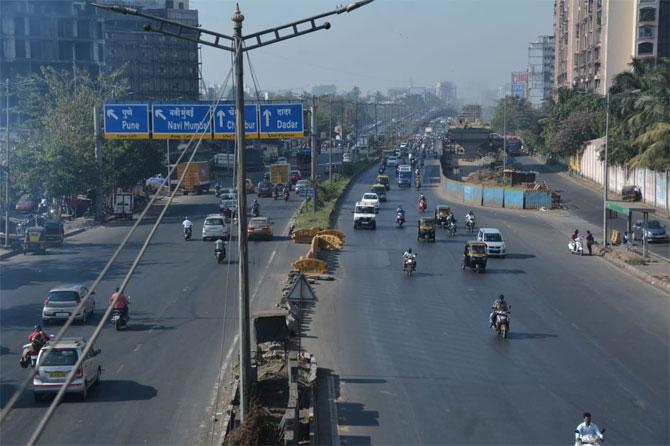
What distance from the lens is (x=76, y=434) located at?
15352 mm

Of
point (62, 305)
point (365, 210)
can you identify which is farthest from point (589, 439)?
point (365, 210)

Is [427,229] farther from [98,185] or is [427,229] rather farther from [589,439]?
[589,439]

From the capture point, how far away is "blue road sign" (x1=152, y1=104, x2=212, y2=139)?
3778 centimetres

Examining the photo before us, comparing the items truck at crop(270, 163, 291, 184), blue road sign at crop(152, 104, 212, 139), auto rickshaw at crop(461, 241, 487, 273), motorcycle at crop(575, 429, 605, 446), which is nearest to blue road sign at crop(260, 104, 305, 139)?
blue road sign at crop(152, 104, 212, 139)

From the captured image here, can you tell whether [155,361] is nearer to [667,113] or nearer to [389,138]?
[667,113]

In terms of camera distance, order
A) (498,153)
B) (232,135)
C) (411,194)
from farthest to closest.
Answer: (498,153) → (411,194) → (232,135)

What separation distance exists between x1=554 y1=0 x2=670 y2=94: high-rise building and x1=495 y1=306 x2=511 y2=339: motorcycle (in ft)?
208

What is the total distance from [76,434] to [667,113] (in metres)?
46.3

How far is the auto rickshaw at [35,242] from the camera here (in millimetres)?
40219

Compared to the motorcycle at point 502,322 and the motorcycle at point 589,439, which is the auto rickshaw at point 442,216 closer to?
the motorcycle at point 502,322

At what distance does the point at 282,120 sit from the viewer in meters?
37.0

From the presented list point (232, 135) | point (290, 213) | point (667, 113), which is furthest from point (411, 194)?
point (232, 135)

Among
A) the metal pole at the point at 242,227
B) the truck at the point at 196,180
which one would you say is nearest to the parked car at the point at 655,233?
the metal pole at the point at 242,227

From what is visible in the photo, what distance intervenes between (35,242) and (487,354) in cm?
2486
